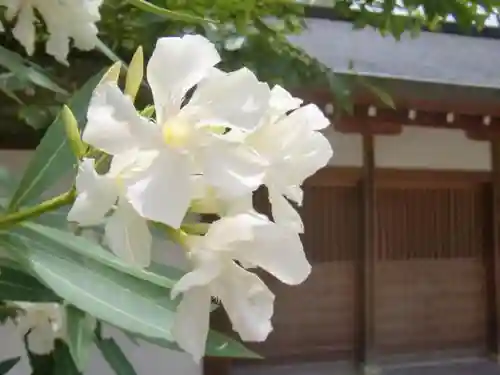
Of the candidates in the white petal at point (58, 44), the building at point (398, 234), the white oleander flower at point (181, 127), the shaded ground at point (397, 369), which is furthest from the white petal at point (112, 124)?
the shaded ground at point (397, 369)

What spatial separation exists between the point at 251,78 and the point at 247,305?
0.27 feet

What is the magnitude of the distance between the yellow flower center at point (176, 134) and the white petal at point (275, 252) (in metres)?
0.04

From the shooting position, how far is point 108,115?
0.26 metres

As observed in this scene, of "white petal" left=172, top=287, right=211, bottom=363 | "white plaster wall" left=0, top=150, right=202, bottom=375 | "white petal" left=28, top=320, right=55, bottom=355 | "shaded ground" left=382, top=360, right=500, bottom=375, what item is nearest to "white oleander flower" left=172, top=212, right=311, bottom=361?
"white petal" left=172, top=287, right=211, bottom=363

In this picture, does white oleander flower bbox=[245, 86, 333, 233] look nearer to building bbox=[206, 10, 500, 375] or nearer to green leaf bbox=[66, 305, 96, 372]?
green leaf bbox=[66, 305, 96, 372]

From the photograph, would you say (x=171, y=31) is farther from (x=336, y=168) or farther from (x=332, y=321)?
(x=332, y=321)

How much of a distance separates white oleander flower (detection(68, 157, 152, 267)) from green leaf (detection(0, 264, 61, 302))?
18cm

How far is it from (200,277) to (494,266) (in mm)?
→ 2471

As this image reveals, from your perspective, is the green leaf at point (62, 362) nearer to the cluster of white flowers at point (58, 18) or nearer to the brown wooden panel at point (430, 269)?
the cluster of white flowers at point (58, 18)

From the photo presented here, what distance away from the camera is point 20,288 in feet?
1.45

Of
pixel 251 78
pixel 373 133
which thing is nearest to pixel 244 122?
pixel 251 78

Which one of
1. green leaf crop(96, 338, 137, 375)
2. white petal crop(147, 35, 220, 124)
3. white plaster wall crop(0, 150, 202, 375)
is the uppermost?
white petal crop(147, 35, 220, 124)

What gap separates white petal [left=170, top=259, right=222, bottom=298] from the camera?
27 cm

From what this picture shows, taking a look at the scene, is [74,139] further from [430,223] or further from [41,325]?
[430,223]
